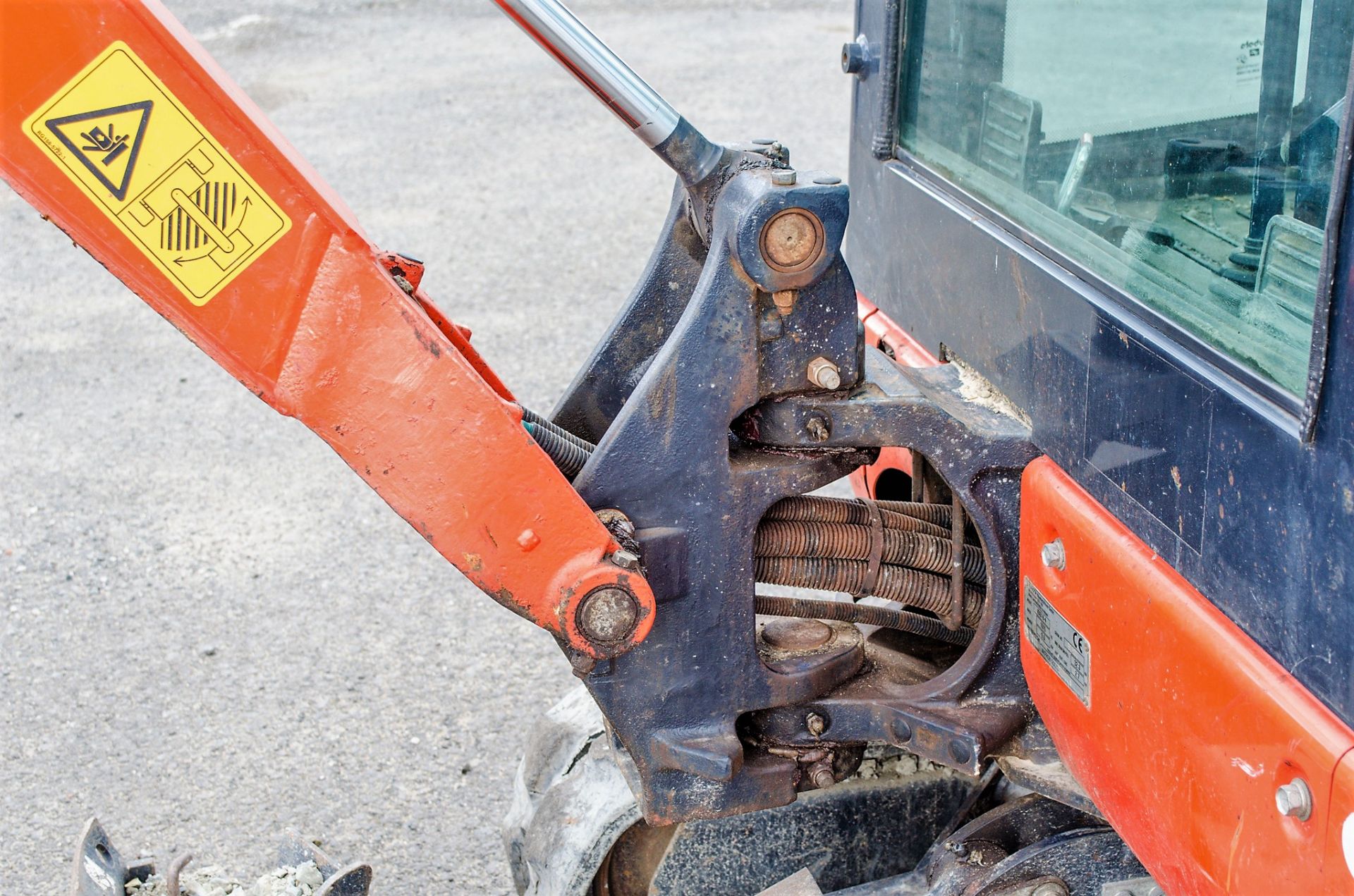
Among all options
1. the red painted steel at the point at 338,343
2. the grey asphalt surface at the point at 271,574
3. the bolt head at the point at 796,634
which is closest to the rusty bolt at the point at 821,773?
the bolt head at the point at 796,634

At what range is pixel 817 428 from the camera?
1.66 m

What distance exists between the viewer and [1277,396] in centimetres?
121

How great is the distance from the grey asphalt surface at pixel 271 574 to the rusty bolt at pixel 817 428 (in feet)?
1.20

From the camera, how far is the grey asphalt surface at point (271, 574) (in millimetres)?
2926

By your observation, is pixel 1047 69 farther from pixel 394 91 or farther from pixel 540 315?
pixel 394 91

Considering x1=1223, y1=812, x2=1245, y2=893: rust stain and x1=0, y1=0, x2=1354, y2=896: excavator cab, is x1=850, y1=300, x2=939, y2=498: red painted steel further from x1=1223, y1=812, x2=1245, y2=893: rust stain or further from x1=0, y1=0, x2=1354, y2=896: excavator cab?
x1=1223, y1=812, x2=1245, y2=893: rust stain

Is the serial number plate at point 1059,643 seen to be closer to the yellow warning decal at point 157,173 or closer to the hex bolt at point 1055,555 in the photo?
the hex bolt at point 1055,555

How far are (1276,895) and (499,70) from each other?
8362mm

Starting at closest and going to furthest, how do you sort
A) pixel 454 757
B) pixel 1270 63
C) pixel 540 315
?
pixel 1270 63 → pixel 454 757 → pixel 540 315

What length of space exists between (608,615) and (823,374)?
1.23 feet

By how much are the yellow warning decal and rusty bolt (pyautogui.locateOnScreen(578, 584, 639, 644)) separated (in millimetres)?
527

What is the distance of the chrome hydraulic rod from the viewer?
1.50 meters

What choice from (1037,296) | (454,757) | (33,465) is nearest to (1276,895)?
(1037,296)

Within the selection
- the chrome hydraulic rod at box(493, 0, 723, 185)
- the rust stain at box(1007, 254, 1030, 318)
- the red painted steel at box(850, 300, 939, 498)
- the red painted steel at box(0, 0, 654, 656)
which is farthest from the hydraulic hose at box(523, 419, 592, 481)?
the rust stain at box(1007, 254, 1030, 318)
